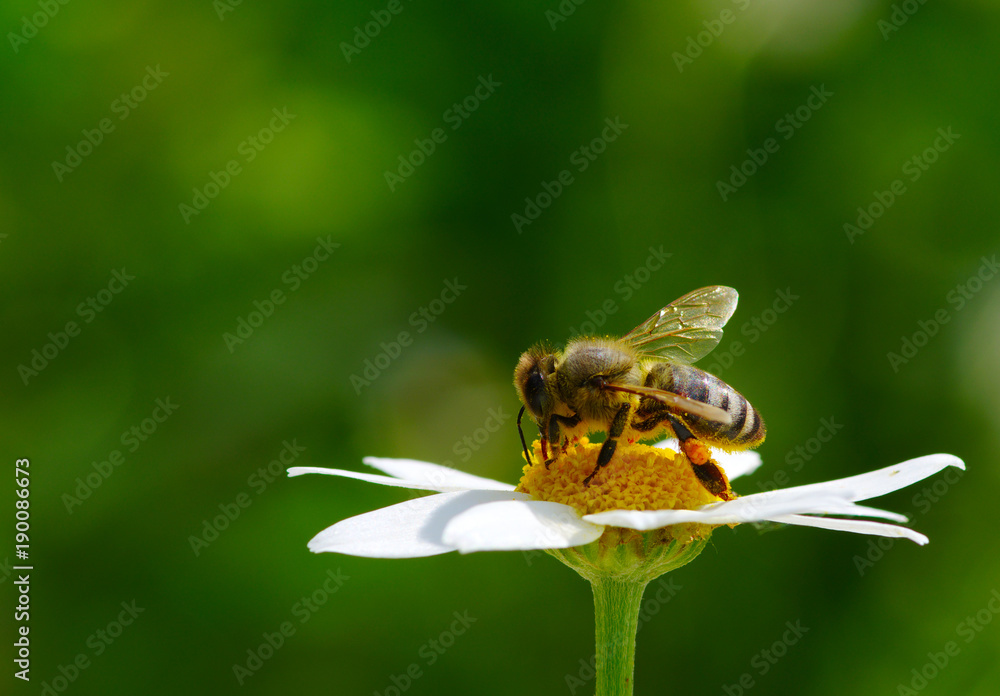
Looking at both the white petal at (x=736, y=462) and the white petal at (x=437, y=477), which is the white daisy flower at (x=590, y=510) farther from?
the white petal at (x=736, y=462)

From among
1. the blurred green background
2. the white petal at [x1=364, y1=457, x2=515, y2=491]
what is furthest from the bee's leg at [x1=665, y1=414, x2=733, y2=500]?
the blurred green background

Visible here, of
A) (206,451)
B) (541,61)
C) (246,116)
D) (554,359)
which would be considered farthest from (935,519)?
(246,116)

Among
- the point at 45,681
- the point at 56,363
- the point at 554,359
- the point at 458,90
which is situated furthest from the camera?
the point at 458,90

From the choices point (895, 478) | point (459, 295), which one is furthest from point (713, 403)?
point (459, 295)

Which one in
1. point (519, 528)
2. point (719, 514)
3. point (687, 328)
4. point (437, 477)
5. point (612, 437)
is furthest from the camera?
point (687, 328)

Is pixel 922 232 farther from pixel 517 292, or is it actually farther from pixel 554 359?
pixel 554 359

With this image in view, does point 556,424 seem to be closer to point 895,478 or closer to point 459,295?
point 895,478

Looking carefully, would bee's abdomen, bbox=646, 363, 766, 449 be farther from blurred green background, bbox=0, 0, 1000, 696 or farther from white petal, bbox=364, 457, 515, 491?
blurred green background, bbox=0, 0, 1000, 696
